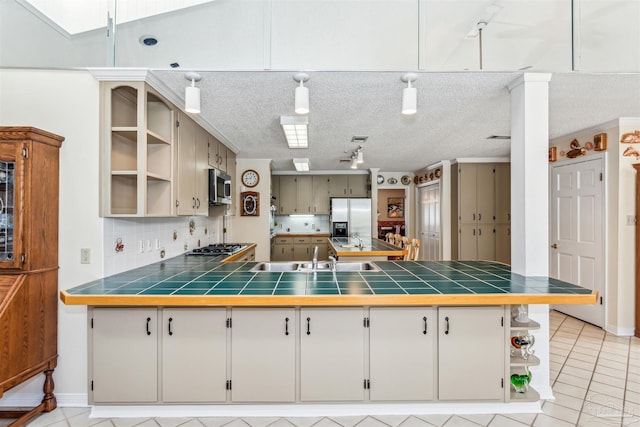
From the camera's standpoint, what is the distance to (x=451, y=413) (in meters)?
2.09

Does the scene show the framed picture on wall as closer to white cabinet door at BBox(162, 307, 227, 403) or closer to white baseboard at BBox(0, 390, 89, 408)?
white cabinet door at BBox(162, 307, 227, 403)

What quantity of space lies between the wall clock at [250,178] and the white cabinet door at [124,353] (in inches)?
153

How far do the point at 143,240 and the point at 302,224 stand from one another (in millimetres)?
5000

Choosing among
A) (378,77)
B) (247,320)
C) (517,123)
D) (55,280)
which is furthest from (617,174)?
(55,280)

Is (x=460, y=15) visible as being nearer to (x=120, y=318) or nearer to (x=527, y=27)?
(x=527, y=27)

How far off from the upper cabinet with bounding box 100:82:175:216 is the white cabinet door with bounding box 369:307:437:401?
1.88 metres

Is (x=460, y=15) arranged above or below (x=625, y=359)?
above

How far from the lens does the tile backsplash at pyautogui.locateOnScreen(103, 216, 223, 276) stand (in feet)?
7.72

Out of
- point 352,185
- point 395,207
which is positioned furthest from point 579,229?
point 395,207

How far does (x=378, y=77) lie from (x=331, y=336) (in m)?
1.88

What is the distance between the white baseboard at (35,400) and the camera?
2156 mm

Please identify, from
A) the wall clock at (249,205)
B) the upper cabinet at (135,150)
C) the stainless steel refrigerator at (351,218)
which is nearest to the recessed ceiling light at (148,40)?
the upper cabinet at (135,150)

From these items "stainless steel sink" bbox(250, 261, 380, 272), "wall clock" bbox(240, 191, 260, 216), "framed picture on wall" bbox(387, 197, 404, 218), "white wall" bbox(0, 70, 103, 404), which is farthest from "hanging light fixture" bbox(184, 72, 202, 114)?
"framed picture on wall" bbox(387, 197, 404, 218)

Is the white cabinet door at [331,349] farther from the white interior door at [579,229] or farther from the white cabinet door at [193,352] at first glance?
the white interior door at [579,229]
